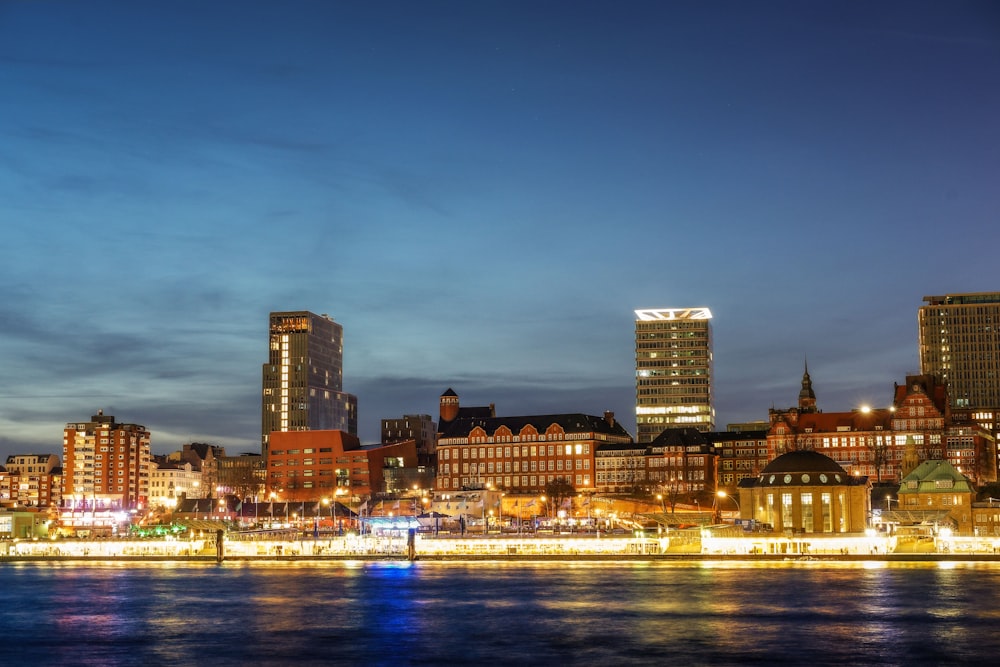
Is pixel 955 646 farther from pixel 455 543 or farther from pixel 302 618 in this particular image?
pixel 455 543

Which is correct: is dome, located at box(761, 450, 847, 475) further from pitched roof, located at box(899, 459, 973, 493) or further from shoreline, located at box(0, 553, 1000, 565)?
shoreline, located at box(0, 553, 1000, 565)

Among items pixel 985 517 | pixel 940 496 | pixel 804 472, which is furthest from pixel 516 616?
pixel 985 517

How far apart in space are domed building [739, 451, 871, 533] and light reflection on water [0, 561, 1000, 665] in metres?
32.6

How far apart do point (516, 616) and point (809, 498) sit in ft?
272

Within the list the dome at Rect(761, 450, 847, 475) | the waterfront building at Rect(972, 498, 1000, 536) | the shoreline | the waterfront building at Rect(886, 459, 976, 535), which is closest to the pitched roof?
the waterfront building at Rect(886, 459, 976, 535)

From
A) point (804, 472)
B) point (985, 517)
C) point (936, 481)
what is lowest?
point (985, 517)

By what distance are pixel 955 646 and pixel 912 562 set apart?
2645 inches

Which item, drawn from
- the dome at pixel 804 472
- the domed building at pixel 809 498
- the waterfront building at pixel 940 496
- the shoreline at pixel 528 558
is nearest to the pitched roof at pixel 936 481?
the waterfront building at pixel 940 496

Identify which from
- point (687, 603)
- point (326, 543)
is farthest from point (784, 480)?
point (687, 603)

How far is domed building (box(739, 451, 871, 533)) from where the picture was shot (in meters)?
159

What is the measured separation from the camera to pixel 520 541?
148250 millimetres

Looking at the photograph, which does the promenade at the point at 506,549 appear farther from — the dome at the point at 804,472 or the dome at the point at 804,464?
the dome at the point at 804,464

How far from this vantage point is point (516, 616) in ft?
283

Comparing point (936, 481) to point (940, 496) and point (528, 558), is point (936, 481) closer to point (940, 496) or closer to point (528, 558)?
point (940, 496)
